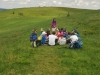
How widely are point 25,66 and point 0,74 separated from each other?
88.1 inches

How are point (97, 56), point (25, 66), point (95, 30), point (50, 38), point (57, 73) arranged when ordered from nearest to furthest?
point (57, 73) → point (25, 66) → point (97, 56) → point (50, 38) → point (95, 30)

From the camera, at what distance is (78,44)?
25.8 metres

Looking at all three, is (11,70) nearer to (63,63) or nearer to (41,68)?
(41,68)

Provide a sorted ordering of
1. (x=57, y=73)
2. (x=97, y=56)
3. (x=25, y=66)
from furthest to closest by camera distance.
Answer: (x=97, y=56)
(x=25, y=66)
(x=57, y=73)

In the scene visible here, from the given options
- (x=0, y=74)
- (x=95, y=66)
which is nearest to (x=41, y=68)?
(x=0, y=74)

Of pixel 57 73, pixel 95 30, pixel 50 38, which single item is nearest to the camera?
pixel 57 73

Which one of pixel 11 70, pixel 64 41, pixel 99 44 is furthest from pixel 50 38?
pixel 11 70

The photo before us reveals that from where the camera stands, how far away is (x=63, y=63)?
20.8 m

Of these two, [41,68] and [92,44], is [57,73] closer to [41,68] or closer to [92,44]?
[41,68]

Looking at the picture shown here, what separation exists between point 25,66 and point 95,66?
18.5 feet

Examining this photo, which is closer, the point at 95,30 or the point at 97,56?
the point at 97,56

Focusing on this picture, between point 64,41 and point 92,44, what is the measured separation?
132 inches

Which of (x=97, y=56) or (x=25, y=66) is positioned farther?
(x=97, y=56)

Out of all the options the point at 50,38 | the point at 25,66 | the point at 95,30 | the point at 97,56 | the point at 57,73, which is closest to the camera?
the point at 57,73
